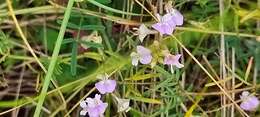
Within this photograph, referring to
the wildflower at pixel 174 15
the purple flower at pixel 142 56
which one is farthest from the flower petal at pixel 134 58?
the wildflower at pixel 174 15

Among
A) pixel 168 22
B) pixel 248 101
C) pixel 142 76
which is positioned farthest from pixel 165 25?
pixel 248 101

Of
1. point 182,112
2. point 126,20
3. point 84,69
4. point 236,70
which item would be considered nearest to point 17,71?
point 84,69

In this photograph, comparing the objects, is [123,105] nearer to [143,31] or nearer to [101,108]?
[101,108]

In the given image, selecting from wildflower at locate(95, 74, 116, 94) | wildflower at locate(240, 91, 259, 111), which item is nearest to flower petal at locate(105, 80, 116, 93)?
wildflower at locate(95, 74, 116, 94)

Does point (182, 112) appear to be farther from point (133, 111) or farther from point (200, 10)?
point (200, 10)

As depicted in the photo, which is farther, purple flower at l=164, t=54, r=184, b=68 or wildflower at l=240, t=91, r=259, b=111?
wildflower at l=240, t=91, r=259, b=111

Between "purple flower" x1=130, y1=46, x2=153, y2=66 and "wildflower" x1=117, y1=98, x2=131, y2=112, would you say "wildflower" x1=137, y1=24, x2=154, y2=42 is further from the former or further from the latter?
"wildflower" x1=117, y1=98, x2=131, y2=112
